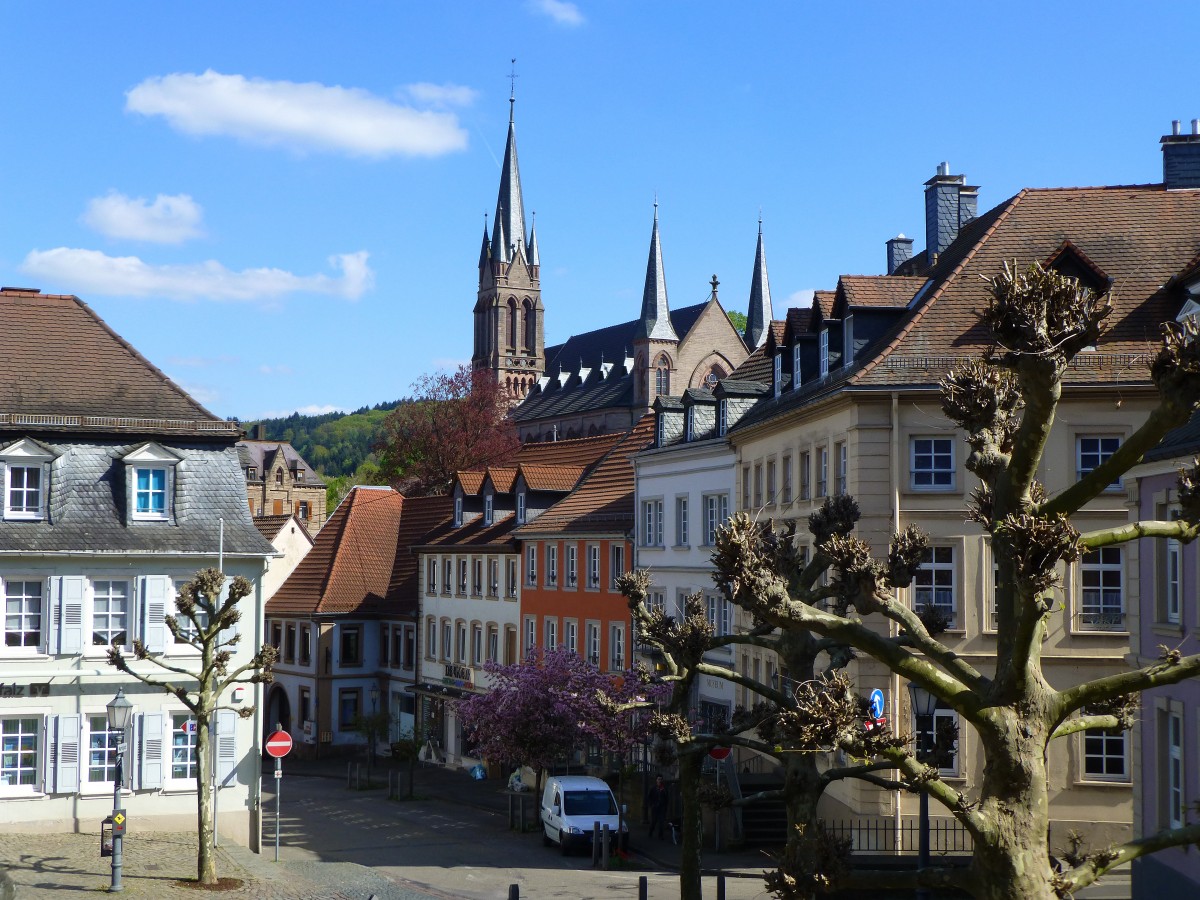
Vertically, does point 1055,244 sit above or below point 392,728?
above

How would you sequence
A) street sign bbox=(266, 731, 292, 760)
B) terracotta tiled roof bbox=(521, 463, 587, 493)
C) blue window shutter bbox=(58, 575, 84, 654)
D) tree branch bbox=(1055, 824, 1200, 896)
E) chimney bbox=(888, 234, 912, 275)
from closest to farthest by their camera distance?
tree branch bbox=(1055, 824, 1200, 896) → street sign bbox=(266, 731, 292, 760) → blue window shutter bbox=(58, 575, 84, 654) → chimney bbox=(888, 234, 912, 275) → terracotta tiled roof bbox=(521, 463, 587, 493)

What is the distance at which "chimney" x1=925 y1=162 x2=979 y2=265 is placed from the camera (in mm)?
39125

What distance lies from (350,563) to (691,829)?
4190 cm

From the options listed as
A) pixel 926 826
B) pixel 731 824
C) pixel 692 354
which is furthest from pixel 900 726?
pixel 692 354

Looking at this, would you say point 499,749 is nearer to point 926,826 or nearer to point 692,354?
point 926,826

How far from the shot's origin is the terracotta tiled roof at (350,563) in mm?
59062

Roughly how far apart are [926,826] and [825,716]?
44.1ft

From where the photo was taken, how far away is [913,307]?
104 ft

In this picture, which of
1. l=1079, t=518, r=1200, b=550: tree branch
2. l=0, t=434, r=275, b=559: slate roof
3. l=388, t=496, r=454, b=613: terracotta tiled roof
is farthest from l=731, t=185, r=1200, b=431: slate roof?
l=388, t=496, r=454, b=613: terracotta tiled roof

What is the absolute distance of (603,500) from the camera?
158ft

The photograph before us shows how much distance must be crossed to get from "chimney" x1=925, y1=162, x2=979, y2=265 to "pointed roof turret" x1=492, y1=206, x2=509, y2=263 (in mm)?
112028

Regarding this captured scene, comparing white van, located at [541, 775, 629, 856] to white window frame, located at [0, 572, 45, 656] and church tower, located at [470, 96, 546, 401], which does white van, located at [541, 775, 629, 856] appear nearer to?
white window frame, located at [0, 572, 45, 656]

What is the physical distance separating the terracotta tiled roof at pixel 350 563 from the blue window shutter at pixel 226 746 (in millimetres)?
26692

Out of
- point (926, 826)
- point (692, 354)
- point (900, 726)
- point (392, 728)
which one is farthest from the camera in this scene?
point (692, 354)
